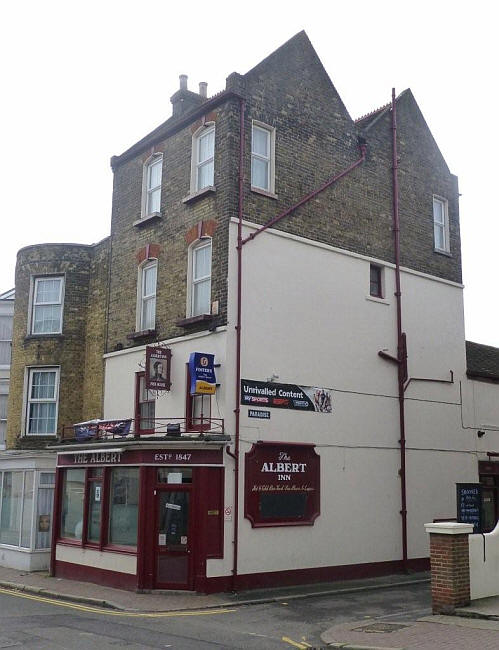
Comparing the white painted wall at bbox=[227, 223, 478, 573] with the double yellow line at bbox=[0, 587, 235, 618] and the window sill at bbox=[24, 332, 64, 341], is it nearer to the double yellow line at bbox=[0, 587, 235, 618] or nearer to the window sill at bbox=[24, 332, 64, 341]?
the double yellow line at bbox=[0, 587, 235, 618]

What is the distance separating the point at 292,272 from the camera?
19469mm

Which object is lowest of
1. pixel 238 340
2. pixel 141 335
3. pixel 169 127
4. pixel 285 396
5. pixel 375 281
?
pixel 285 396

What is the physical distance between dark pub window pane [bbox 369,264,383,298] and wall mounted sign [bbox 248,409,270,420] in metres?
5.57

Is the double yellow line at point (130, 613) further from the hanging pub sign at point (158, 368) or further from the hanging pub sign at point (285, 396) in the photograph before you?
the hanging pub sign at point (158, 368)

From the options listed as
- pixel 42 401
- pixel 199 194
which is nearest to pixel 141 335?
pixel 199 194

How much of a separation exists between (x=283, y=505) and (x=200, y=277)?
604 centimetres

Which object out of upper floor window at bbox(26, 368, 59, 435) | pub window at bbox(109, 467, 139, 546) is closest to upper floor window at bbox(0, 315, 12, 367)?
upper floor window at bbox(26, 368, 59, 435)

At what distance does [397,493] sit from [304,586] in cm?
422

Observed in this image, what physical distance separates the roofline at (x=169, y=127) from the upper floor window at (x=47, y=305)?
4170 mm

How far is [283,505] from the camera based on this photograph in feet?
59.7

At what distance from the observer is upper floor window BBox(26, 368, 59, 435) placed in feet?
76.1

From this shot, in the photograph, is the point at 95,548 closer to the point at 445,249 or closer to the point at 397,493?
the point at 397,493

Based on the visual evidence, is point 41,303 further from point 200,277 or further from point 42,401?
point 200,277

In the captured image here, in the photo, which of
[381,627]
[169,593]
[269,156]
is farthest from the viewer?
[269,156]
